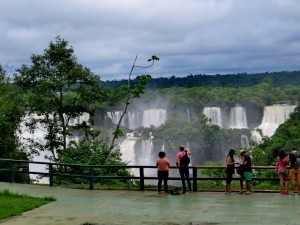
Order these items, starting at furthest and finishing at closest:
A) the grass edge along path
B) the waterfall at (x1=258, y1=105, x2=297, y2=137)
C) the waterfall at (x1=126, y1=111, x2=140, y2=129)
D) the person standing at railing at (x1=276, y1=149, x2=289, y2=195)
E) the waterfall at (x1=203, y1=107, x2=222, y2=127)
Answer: the waterfall at (x1=203, y1=107, x2=222, y2=127)
the waterfall at (x1=126, y1=111, x2=140, y2=129)
the waterfall at (x1=258, y1=105, x2=297, y2=137)
the person standing at railing at (x1=276, y1=149, x2=289, y2=195)
the grass edge along path

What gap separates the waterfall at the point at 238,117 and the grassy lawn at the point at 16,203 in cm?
8429

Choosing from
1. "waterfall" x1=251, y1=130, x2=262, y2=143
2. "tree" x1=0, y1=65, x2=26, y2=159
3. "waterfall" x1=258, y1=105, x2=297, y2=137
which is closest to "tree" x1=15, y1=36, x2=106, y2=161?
"tree" x1=0, y1=65, x2=26, y2=159

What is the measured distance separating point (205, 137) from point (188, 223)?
75.1 m

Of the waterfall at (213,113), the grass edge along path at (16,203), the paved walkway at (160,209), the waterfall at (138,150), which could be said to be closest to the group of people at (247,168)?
the paved walkway at (160,209)

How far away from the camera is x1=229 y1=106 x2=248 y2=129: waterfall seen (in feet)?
323

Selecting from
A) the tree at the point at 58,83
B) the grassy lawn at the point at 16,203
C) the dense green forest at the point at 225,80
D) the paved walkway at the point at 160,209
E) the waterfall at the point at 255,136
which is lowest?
the paved walkway at the point at 160,209

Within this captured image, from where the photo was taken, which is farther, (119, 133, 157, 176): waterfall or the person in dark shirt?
(119, 133, 157, 176): waterfall

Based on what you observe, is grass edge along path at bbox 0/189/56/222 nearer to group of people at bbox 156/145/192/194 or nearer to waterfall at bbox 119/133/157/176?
group of people at bbox 156/145/192/194

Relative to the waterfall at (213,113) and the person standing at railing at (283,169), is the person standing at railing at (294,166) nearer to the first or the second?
the person standing at railing at (283,169)

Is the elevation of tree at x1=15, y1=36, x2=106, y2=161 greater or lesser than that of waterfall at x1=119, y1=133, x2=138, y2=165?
greater

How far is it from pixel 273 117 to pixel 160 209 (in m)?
82.2

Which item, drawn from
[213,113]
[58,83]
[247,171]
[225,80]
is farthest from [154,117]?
[225,80]

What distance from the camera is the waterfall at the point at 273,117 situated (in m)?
89.1

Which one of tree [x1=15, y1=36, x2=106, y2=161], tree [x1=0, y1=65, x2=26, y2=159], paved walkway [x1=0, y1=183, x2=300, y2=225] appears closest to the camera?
paved walkway [x1=0, y1=183, x2=300, y2=225]
